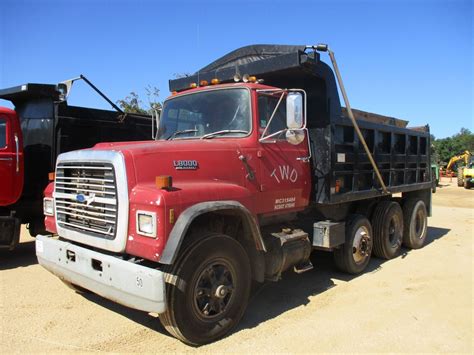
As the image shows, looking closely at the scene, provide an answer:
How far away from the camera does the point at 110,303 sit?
4.85m

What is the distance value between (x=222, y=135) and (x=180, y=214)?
4.36 ft

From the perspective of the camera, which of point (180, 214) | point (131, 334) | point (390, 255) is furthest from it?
point (390, 255)

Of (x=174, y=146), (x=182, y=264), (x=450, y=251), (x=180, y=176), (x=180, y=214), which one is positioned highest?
(x=174, y=146)

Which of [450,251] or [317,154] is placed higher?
[317,154]

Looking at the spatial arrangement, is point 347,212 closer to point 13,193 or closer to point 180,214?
point 180,214

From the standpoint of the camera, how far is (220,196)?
3932 mm

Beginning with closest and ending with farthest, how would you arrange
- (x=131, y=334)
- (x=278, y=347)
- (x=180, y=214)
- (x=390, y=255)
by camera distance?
(x=180, y=214), (x=278, y=347), (x=131, y=334), (x=390, y=255)

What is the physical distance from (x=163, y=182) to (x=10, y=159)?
453 centimetres

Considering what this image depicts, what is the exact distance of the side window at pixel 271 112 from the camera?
182 inches

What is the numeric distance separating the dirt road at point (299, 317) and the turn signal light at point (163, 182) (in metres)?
1.48

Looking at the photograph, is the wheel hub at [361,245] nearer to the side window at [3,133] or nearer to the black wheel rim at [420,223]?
the black wheel rim at [420,223]

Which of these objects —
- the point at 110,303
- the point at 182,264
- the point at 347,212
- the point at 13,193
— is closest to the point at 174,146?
the point at 182,264

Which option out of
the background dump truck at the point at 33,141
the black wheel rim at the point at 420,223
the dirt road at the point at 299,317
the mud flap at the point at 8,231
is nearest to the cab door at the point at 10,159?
the background dump truck at the point at 33,141

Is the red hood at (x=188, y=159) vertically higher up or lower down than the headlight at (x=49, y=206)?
higher up
